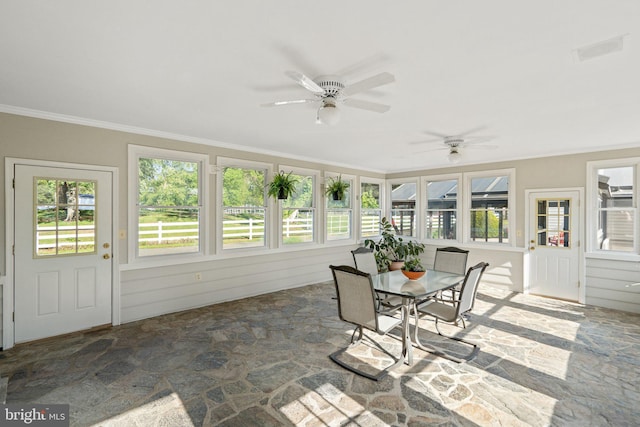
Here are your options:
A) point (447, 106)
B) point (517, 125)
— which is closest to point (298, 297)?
point (447, 106)

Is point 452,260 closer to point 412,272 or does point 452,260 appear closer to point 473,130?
point 412,272

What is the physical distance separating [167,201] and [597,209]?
22.5 ft

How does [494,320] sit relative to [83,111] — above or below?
below

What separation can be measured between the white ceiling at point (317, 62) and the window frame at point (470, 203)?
81.1 inches

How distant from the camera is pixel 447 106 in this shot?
3.19 m

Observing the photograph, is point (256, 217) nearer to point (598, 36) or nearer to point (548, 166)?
point (598, 36)

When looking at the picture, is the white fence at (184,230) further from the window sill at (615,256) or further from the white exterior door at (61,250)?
the window sill at (615,256)

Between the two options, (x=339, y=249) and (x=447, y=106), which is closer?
(x=447, y=106)

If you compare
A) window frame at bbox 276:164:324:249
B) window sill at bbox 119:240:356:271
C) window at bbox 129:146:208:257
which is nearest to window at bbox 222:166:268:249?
window sill at bbox 119:240:356:271

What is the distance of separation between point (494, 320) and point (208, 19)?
4.74 metres

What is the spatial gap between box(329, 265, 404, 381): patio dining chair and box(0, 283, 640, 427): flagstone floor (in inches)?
4.4

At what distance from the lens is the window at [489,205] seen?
6.08 metres

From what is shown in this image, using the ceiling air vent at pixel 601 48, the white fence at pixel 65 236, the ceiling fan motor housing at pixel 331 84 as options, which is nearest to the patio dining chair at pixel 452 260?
the ceiling air vent at pixel 601 48

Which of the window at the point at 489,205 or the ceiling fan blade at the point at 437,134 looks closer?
the ceiling fan blade at the point at 437,134
